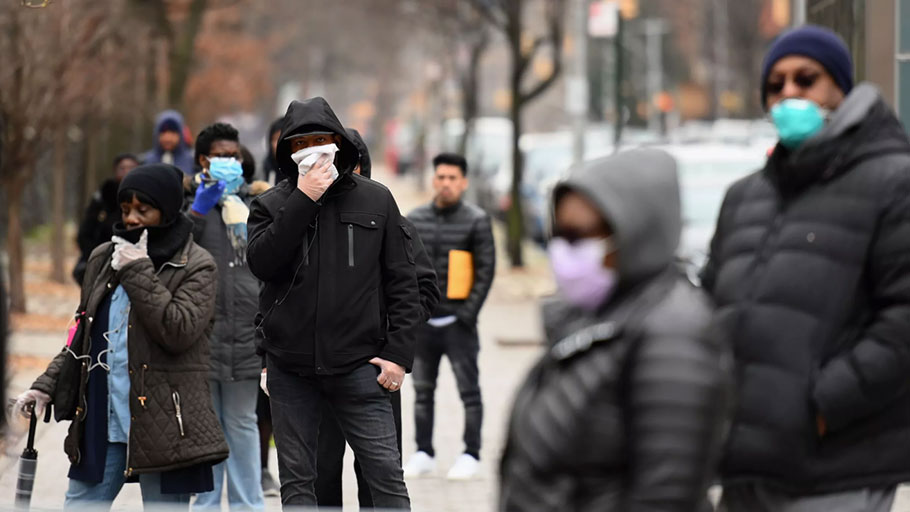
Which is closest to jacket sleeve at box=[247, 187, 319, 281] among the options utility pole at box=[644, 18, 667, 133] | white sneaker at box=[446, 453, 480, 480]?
white sneaker at box=[446, 453, 480, 480]

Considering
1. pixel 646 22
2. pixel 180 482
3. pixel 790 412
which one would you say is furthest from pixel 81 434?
pixel 646 22

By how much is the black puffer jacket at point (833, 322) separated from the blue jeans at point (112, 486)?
3053 mm

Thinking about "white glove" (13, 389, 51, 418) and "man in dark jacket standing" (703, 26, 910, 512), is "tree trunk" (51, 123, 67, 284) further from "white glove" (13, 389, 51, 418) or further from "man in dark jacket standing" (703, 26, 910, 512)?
"man in dark jacket standing" (703, 26, 910, 512)

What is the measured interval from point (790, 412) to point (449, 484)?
591 centimetres

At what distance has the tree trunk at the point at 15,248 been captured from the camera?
18.5m

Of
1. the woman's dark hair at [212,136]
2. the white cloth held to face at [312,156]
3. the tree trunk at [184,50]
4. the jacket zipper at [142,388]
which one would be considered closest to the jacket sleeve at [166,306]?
the jacket zipper at [142,388]

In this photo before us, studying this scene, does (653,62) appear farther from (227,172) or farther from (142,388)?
(142,388)

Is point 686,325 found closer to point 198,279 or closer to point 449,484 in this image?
point 198,279

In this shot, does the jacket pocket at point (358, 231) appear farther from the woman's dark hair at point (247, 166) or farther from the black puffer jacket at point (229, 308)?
the woman's dark hair at point (247, 166)

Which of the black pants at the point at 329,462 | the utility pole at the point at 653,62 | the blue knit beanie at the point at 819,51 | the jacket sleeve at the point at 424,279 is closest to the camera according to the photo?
the blue knit beanie at the point at 819,51

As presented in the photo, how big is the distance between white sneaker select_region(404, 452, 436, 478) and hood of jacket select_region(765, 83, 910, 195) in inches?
241

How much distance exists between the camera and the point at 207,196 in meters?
8.08

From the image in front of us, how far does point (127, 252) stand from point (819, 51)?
3.10m

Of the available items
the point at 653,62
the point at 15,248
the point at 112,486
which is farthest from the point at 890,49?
the point at 653,62
